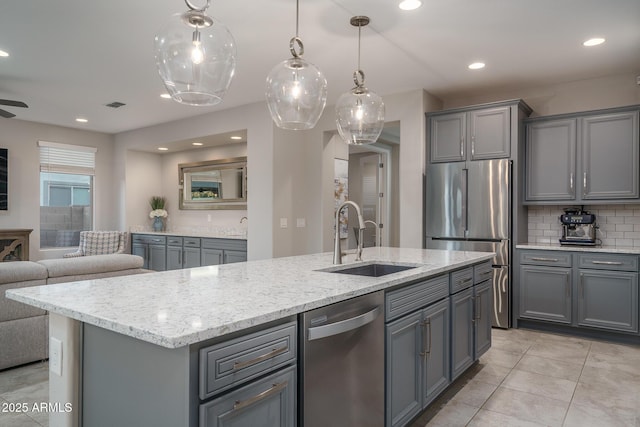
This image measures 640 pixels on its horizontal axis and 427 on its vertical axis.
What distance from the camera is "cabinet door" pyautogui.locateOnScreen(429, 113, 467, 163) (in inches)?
179

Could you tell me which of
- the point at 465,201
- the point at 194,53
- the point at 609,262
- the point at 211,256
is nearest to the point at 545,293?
the point at 609,262

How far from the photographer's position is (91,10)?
2.93m

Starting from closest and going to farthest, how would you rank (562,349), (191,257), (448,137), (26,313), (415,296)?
(415,296) < (26,313) < (562,349) < (448,137) < (191,257)

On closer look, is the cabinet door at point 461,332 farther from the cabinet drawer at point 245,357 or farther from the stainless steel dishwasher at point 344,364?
the cabinet drawer at point 245,357

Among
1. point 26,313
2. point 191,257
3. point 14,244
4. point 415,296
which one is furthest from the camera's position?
point 191,257

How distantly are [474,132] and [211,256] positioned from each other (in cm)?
389

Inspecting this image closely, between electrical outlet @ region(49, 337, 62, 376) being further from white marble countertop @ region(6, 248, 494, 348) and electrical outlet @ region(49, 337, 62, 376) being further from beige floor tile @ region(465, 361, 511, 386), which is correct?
beige floor tile @ region(465, 361, 511, 386)

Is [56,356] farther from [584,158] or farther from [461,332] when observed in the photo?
[584,158]

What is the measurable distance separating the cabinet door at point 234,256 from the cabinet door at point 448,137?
278cm

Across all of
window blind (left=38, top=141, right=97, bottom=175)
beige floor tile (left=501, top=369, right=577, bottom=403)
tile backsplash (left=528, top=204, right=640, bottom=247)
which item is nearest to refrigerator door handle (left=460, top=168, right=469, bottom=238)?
tile backsplash (left=528, top=204, right=640, bottom=247)

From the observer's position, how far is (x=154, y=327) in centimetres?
115

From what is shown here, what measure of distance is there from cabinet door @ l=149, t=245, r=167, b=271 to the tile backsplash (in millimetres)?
5327

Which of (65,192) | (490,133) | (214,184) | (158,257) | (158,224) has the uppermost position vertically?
(490,133)

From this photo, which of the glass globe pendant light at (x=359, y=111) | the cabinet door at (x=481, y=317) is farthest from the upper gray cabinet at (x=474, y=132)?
the glass globe pendant light at (x=359, y=111)
